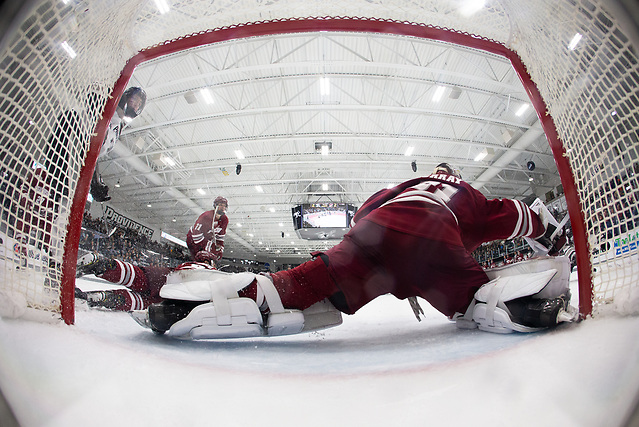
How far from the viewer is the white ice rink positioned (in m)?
0.30

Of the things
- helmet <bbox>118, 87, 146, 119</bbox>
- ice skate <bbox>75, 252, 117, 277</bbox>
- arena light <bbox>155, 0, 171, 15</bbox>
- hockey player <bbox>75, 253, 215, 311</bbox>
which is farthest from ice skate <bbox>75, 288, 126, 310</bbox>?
arena light <bbox>155, 0, 171, 15</bbox>

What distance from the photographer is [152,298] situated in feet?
4.52

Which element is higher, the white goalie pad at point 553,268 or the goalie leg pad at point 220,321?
the white goalie pad at point 553,268

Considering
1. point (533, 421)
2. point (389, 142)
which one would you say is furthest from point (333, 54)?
point (533, 421)

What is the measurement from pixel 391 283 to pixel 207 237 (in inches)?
49.2

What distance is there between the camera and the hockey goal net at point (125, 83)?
0.49 meters

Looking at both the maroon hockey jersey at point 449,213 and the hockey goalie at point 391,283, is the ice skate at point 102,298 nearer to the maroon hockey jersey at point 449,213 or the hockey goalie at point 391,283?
the hockey goalie at point 391,283

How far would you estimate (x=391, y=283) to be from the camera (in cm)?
82

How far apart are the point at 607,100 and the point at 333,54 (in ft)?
16.3

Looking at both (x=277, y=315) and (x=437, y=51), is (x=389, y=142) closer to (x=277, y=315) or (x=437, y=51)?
(x=437, y=51)

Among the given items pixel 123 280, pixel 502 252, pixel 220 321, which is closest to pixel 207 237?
pixel 123 280

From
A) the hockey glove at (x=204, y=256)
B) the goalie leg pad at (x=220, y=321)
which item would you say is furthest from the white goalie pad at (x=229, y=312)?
the hockey glove at (x=204, y=256)

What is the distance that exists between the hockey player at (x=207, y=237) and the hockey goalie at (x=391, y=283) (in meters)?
0.79

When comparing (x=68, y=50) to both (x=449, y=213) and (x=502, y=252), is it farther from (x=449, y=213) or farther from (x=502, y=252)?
(x=502, y=252)
